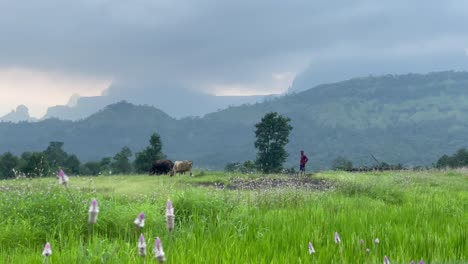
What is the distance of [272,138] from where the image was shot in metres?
68.4

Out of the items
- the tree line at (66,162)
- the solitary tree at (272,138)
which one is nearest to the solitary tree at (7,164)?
the tree line at (66,162)

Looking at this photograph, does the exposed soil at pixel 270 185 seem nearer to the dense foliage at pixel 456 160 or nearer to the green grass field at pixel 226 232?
the green grass field at pixel 226 232

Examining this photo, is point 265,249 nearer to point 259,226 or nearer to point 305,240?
point 305,240

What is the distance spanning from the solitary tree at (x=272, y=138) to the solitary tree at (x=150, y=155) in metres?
14.8

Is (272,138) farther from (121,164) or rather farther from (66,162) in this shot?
(66,162)

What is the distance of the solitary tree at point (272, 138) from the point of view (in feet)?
219

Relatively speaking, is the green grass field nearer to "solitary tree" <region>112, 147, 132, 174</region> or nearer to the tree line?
the tree line

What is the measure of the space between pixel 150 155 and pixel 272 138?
19022 millimetres

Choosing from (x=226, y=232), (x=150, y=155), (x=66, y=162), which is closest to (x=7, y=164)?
(x=66, y=162)

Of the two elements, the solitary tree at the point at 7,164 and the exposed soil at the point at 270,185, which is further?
the solitary tree at the point at 7,164

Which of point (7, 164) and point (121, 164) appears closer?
point (7, 164)

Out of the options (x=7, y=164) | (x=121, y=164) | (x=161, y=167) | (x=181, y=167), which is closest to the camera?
(x=181, y=167)

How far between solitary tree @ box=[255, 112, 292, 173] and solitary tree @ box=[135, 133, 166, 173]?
1483cm

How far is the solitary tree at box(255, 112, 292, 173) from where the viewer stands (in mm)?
66875
